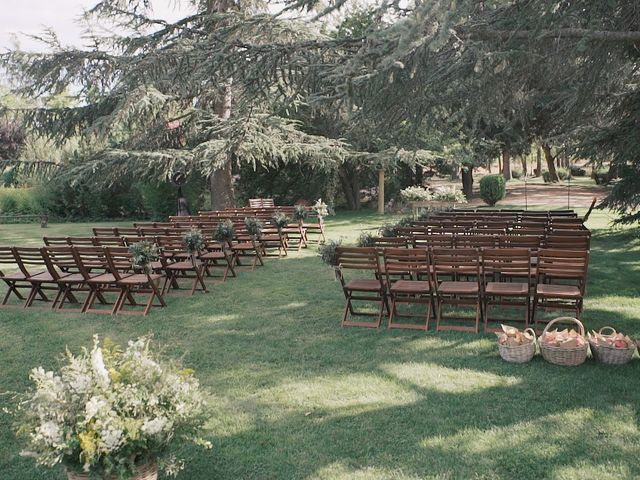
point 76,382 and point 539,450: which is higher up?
point 76,382

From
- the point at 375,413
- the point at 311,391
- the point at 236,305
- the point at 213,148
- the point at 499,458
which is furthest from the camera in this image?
the point at 213,148

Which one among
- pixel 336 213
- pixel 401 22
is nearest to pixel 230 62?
pixel 401 22

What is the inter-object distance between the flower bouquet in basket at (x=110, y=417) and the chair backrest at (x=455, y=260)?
14.2ft

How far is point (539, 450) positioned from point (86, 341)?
213 inches

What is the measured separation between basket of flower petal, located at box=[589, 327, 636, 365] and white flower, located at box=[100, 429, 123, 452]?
4415 mm

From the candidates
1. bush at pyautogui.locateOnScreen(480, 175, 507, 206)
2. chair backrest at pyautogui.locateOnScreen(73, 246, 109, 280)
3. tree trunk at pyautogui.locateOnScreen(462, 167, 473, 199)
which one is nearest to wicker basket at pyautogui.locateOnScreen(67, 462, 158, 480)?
chair backrest at pyautogui.locateOnScreen(73, 246, 109, 280)

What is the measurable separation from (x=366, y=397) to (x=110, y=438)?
2.53 m

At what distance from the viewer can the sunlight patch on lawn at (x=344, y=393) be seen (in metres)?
4.83

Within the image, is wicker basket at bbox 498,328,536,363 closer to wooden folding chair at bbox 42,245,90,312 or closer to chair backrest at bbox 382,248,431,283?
chair backrest at bbox 382,248,431,283

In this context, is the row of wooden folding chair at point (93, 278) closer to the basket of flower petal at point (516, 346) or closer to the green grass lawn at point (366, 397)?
the green grass lawn at point (366, 397)

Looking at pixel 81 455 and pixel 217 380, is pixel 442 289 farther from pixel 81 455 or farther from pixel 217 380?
pixel 81 455

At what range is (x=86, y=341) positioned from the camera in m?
7.13

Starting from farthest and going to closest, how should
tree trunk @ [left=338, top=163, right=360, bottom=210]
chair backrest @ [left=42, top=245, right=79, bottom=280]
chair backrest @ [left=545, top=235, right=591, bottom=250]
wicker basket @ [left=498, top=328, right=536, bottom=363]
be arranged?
tree trunk @ [left=338, top=163, right=360, bottom=210] < chair backrest @ [left=42, top=245, right=79, bottom=280] < chair backrest @ [left=545, top=235, right=591, bottom=250] < wicker basket @ [left=498, top=328, right=536, bottom=363]

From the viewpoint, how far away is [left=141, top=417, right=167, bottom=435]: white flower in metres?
2.99
